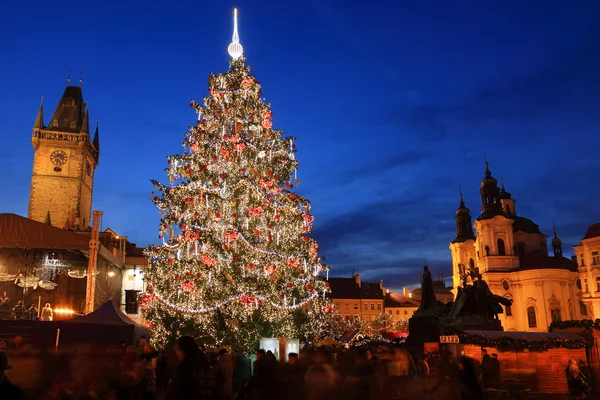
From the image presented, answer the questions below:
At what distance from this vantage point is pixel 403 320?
284ft

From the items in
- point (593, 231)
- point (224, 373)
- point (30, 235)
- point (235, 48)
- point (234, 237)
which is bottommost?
point (224, 373)

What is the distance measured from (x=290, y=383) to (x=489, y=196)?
72.5m

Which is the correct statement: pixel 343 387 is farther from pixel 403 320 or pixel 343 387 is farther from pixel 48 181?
pixel 403 320

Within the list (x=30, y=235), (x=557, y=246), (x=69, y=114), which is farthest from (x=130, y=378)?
(x=557, y=246)

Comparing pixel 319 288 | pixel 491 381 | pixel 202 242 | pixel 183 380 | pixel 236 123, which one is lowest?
pixel 491 381

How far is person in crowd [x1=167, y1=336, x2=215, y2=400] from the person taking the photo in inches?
217

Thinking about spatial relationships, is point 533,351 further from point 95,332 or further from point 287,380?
point 95,332

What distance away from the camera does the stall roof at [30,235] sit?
83.1ft

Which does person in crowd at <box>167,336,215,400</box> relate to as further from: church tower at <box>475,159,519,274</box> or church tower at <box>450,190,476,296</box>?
church tower at <box>450,190,476,296</box>

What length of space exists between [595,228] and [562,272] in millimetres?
10544

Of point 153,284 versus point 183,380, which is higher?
point 153,284

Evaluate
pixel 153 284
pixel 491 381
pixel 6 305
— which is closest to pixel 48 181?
pixel 6 305

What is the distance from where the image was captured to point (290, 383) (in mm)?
7680

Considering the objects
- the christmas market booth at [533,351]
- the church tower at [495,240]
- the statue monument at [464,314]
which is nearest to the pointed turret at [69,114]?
the church tower at [495,240]
